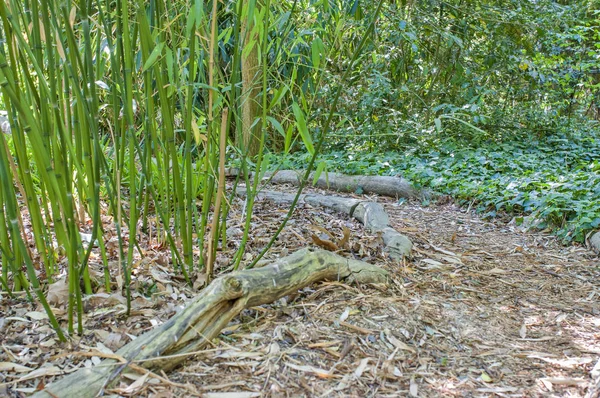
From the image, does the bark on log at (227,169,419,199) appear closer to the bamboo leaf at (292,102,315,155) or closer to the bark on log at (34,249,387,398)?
the bark on log at (34,249,387,398)

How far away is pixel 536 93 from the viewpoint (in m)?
4.81

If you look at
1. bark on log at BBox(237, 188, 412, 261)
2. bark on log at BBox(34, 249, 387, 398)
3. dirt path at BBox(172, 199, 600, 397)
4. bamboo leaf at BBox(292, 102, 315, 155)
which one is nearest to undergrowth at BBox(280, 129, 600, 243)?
dirt path at BBox(172, 199, 600, 397)

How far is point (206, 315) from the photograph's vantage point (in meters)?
1.15

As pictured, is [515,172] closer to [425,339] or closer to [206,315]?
[425,339]

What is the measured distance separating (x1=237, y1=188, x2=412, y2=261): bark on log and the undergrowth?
752mm

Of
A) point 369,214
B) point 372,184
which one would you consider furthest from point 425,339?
point 372,184

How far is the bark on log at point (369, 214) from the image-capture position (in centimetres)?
190

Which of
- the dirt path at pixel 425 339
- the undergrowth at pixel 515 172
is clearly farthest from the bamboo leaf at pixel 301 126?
the undergrowth at pixel 515 172

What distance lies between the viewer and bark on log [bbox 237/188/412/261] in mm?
1902

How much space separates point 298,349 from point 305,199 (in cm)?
159

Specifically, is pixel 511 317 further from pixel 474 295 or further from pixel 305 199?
pixel 305 199

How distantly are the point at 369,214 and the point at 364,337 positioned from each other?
1146 millimetres

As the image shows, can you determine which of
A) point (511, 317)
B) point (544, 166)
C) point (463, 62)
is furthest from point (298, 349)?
point (463, 62)

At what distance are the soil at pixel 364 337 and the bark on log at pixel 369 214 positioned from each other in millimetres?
66
